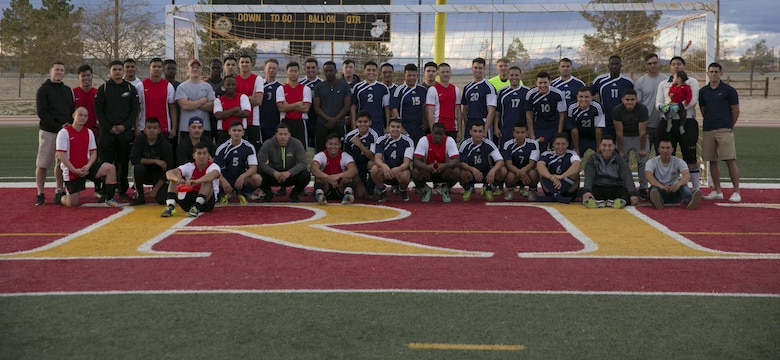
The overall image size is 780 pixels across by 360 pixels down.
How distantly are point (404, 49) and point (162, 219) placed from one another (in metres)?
10.2

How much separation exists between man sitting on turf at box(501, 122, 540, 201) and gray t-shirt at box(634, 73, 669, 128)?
1.60 m

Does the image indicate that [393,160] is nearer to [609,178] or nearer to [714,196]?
[609,178]

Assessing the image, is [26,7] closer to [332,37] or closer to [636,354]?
[332,37]

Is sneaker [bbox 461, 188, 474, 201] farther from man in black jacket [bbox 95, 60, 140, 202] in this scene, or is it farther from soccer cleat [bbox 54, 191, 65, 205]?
soccer cleat [bbox 54, 191, 65, 205]

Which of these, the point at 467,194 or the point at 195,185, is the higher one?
the point at 195,185

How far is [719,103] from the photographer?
10.2 meters

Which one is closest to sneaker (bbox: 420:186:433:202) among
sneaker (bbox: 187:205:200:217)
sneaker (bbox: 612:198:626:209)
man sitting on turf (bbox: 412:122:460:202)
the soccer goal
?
man sitting on turf (bbox: 412:122:460:202)

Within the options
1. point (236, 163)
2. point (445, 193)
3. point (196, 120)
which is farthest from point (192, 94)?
point (445, 193)

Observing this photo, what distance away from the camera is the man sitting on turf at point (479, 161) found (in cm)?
1023

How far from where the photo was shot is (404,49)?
17891 mm

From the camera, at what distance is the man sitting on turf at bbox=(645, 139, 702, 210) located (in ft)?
31.1

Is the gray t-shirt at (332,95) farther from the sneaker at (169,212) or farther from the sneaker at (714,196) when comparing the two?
the sneaker at (714,196)

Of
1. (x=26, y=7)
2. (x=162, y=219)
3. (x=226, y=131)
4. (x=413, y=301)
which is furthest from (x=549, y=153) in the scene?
(x=26, y=7)

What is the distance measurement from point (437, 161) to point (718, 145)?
12.0 ft
